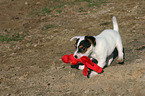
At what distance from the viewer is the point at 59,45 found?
7855mm

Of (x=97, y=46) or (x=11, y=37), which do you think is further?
(x=11, y=37)

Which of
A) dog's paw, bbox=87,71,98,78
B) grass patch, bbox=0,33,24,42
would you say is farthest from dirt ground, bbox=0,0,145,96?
dog's paw, bbox=87,71,98,78

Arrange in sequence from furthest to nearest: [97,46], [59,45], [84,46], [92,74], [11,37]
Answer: [11,37], [59,45], [92,74], [97,46], [84,46]

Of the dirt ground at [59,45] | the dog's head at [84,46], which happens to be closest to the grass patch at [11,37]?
the dirt ground at [59,45]

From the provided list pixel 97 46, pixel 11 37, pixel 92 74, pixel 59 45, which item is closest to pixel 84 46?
pixel 97 46

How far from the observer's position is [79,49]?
452 cm

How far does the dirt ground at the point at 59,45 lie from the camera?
471cm

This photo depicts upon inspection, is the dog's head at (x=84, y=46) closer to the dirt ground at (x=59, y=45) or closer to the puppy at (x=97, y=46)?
the puppy at (x=97, y=46)

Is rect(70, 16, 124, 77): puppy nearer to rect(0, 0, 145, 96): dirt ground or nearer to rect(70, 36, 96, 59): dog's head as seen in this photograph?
rect(70, 36, 96, 59): dog's head

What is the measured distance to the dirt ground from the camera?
15.4ft

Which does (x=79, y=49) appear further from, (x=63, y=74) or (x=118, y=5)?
(x=118, y=5)

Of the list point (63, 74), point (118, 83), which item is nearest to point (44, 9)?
point (63, 74)

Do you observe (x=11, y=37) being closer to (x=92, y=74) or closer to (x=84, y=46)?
(x=92, y=74)

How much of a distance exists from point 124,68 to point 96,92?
1.06 m
